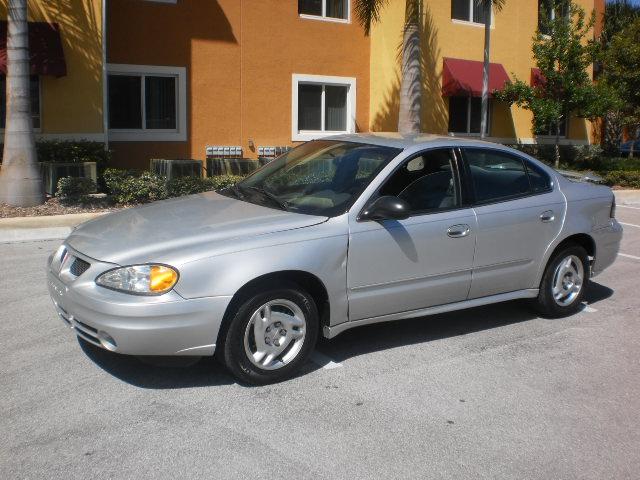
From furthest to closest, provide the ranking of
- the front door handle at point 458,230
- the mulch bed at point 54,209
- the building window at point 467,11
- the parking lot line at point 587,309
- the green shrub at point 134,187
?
the building window at point 467,11 → the green shrub at point 134,187 → the mulch bed at point 54,209 → the parking lot line at point 587,309 → the front door handle at point 458,230

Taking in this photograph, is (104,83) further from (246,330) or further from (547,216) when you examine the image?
(246,330)

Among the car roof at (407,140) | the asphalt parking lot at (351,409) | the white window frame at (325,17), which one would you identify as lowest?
the asphalt parking lot at (351,409)

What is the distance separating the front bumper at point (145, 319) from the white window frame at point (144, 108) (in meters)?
11.6

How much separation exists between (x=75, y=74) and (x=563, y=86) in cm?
1211

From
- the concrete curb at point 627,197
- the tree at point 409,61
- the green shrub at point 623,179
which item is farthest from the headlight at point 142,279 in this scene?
the green shrub at point 623,179

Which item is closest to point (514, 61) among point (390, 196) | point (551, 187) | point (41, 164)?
point (41, 164)

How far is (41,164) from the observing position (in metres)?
13.4

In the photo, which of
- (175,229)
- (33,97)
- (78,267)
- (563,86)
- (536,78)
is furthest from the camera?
(536,78)

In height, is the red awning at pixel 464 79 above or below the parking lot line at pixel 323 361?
above

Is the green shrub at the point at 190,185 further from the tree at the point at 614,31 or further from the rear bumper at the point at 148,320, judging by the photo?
the tree at the point at 614,31

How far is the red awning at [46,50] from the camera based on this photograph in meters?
13.6

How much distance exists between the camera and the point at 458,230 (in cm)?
575

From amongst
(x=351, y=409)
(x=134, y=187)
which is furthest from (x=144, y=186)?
(x=351, y=409)

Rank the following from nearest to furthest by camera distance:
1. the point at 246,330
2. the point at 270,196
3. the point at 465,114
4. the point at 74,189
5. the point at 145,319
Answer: the point at 145,319 < the point at 246,330 < the point at 270,196 < the point at 74,189 < the point at 465,114
